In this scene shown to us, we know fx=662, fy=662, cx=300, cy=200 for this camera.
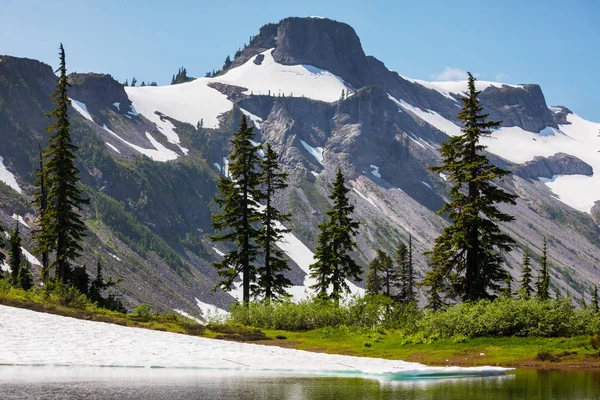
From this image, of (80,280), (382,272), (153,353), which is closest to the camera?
(153,353)

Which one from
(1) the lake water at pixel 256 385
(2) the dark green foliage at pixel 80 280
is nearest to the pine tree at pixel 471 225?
(1) the lake water at pixel 256 385

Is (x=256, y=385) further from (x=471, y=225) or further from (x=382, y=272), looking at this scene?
(x=382, y=272)

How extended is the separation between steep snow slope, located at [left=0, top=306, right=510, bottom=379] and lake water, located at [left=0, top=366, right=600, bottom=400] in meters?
0.92

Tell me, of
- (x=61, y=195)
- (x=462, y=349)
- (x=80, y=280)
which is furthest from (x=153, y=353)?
(x=80, y=280)

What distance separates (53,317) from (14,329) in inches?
131

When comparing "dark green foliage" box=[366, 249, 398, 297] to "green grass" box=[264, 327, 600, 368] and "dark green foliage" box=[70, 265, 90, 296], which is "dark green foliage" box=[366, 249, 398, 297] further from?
"green grass" box=[264, 327, 600, 368]

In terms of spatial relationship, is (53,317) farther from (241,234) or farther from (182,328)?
(241,234)

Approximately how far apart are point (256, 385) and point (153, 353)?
22.1 feet

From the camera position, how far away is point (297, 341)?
31.4 m

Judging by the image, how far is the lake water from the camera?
17.8 metres

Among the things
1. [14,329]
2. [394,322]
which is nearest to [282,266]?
[394,322]

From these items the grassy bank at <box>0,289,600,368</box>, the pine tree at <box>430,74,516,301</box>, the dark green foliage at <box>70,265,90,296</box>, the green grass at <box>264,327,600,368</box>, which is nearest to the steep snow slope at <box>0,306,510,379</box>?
the green grass at <box>264,327,600,368</box>

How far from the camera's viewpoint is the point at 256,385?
1994 cm

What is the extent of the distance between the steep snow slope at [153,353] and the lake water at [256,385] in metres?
0.92
